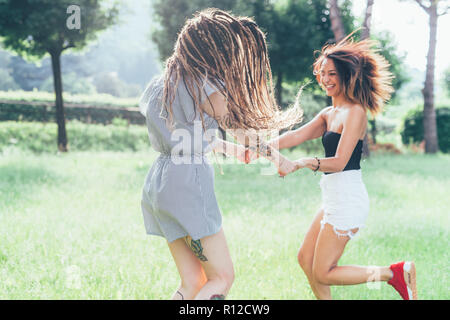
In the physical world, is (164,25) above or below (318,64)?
above

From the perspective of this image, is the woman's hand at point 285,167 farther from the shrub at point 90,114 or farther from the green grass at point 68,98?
the green grass at point 68,98

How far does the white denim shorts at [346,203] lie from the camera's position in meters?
3.14

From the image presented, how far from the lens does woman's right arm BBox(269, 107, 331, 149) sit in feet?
11.6

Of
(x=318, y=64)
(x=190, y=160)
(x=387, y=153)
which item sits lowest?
(x=387, y=153)

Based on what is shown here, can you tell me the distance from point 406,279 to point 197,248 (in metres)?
1.71

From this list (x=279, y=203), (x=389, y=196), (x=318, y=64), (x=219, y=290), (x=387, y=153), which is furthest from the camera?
(x=387, y=153)

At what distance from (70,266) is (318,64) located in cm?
311

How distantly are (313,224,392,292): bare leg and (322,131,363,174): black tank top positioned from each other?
1.58 ft

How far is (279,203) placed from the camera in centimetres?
791

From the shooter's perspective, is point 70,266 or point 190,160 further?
point 70,266

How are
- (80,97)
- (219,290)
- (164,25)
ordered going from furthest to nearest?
(80,97) < (164,25) < (219,290)

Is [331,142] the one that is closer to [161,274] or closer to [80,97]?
[161,274]

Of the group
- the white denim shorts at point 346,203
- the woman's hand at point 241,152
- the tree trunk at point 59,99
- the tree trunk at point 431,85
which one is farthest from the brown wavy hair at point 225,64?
the tree trunk at point 431,85

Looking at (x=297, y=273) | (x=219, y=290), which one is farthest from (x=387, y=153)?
(x=219, y=290)
